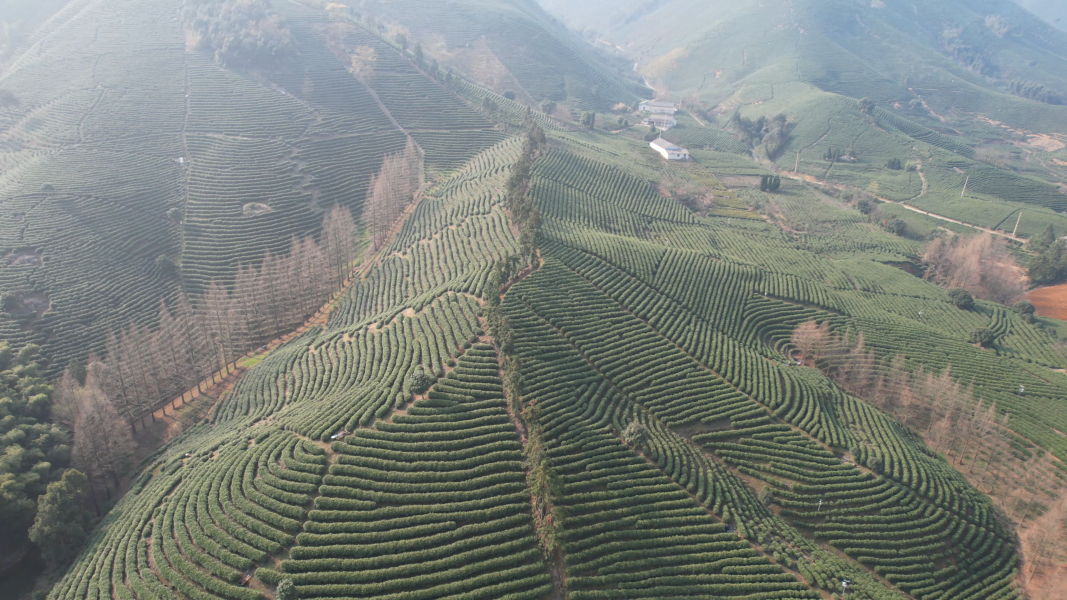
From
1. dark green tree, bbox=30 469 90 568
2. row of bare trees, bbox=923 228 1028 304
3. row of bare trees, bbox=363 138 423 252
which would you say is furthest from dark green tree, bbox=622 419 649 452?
row of bare trees, bbox=923 228 1028 304

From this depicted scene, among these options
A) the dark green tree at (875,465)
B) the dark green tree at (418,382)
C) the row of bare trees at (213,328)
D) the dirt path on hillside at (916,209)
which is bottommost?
the row of bare trees at (213,328)

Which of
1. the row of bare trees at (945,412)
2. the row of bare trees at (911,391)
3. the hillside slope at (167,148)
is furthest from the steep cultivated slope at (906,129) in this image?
the hillside slope at (167,148)

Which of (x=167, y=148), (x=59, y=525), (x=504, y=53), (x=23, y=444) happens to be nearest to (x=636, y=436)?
(x=59, y=525)

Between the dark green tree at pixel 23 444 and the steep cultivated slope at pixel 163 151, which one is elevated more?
the steep cultivated slope at pixel 163 151

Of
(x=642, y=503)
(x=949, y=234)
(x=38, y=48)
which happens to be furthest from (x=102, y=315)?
(x=949, y=234)

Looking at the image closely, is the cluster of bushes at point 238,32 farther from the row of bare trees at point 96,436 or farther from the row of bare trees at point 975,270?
the row of bare trees at point 975,270

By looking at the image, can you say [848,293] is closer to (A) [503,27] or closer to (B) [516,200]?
(B) [516,200]

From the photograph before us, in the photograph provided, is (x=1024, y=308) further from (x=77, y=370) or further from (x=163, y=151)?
(x=163, y=151)

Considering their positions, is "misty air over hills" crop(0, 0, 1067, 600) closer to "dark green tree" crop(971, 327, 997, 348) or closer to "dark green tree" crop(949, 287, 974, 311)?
"dark green tree" crop(949, 287, 974, 311)
